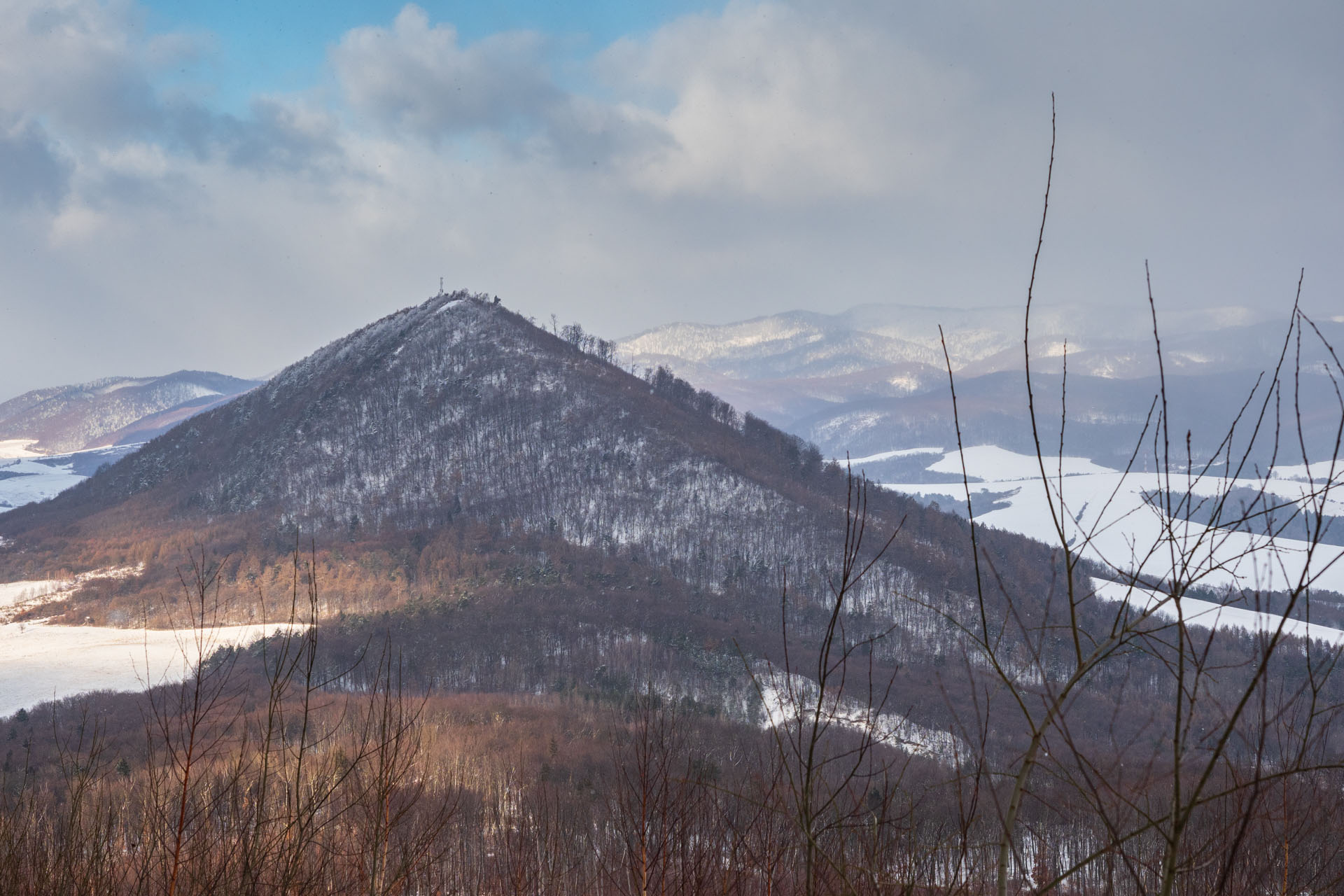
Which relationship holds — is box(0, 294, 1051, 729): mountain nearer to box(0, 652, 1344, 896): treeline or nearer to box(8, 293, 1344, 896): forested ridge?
box(8, 293, 1344, 896): forested ridge

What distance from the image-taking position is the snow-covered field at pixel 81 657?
53.3 meters

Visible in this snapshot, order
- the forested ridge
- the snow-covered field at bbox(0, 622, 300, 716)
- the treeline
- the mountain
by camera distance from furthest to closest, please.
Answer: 1. the mountain
2. the snow-covered field at bbox(0, 622, 300, 716)
3. the forested ridge
4. the treeline

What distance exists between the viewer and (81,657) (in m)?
61.2

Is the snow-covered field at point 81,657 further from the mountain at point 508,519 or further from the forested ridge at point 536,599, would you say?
the mountain at point 508,519

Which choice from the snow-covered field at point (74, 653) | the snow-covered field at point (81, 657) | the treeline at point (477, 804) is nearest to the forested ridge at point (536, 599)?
the treeline at point (477, 804)

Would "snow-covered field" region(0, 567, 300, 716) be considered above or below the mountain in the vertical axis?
below

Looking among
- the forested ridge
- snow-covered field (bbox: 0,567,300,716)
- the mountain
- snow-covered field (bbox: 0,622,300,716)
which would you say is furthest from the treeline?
the mountain

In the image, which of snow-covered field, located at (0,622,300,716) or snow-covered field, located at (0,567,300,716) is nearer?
snow-covered field, located at (0,622,300,716)

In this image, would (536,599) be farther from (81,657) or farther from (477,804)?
(477,804)

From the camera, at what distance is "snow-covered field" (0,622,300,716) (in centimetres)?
5328

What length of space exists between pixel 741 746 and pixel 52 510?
112m

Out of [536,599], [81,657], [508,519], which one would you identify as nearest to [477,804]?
[536,599]

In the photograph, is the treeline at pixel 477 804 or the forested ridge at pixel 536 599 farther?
the forested ridge at pixel 536 599

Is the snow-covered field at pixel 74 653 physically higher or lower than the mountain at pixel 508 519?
lower
